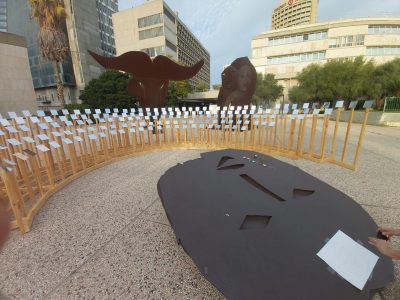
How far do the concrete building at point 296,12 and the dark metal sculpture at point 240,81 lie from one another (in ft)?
265

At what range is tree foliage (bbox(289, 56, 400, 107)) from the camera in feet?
57.6

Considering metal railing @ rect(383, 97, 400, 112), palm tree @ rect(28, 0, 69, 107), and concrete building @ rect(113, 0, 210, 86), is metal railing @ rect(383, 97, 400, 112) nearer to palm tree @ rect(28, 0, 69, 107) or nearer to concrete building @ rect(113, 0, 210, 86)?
palm tree @ rect(28, 0, 69, 107)

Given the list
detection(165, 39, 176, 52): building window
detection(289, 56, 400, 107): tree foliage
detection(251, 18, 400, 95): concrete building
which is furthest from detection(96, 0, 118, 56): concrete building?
detection(289, 56, 400, 107): tree foliage

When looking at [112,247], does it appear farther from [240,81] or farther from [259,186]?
[240,81]

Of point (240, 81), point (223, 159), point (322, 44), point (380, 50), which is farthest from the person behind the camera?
point (322, 44)

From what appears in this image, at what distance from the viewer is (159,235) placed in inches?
89.4

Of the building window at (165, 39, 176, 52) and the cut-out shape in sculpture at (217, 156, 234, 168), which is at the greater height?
the building window at (165, 39, 176, 52)

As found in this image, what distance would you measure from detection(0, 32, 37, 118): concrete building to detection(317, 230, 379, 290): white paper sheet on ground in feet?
58.1

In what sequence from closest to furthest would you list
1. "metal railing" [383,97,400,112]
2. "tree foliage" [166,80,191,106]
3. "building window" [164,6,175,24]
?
"metal railing" [383,97,400,112] < "tree foliage" [166,80,191,106] < "building window" [164,6,175,24]

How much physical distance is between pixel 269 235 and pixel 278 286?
34cm

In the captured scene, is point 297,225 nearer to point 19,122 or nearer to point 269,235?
point 269,235

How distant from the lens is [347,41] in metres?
32.2

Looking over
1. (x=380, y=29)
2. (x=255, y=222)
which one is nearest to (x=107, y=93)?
(x=255, y=222)

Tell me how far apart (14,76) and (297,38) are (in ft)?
133
